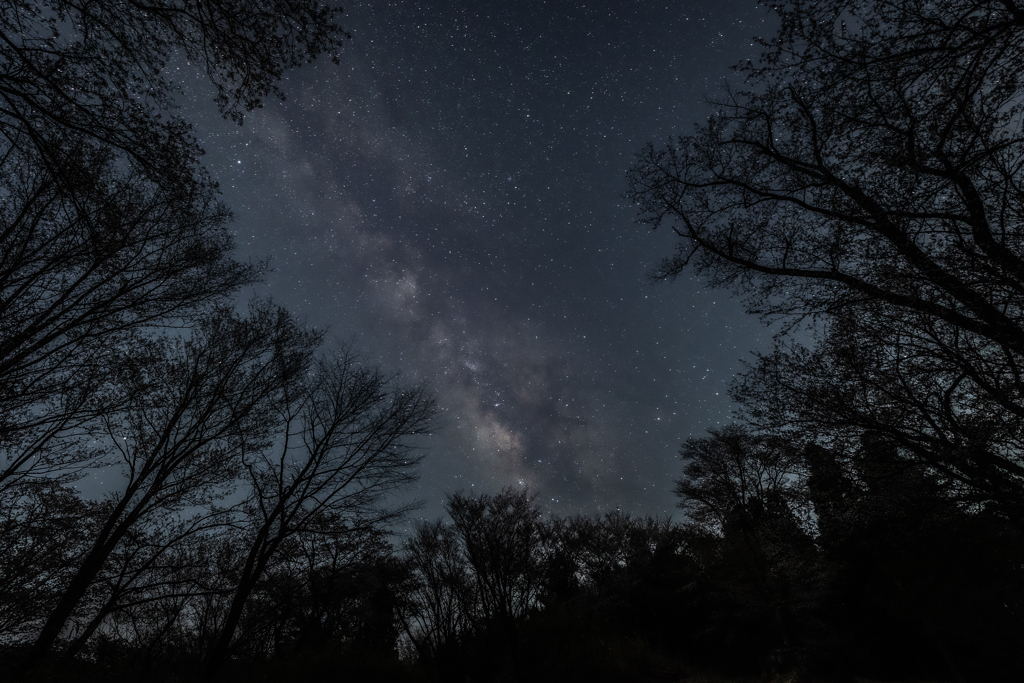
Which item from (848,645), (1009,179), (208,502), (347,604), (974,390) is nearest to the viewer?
(1009,179)

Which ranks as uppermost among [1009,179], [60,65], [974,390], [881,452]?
[60,65]

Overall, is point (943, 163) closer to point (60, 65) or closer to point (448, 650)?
point (60, 65)

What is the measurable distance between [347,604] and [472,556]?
42.1ft

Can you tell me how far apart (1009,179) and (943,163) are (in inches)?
39.3

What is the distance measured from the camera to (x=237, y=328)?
28.7ft

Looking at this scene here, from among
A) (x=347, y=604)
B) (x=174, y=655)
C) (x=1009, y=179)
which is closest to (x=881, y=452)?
(x=1009, y=179)

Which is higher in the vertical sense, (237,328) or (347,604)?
(237,328)

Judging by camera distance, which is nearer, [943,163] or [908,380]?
[943,163]

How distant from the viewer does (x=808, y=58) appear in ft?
15.9

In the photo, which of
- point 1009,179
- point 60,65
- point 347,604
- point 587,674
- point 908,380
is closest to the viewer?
point 60,65

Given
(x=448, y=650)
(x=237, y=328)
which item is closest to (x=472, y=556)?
(x=448, y=650)

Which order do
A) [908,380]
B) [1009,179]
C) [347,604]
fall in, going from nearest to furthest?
[1009,179]
[908,380]
[347,604]

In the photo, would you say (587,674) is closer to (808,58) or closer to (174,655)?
(808,58)

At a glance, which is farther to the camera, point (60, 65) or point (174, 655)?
point (174, 655)
